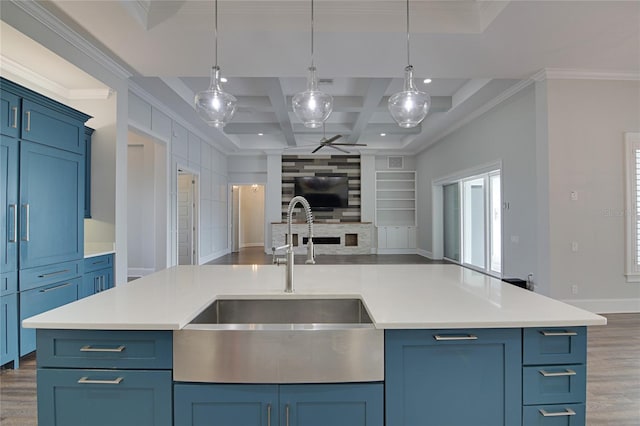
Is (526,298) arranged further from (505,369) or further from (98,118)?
(98,118)

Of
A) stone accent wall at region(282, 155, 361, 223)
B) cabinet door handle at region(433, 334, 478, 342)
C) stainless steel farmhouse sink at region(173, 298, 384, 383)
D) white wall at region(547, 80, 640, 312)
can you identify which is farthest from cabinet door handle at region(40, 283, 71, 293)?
stone accent wall at region(282, 155, 361, 223)

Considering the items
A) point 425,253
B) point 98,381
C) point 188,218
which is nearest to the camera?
point 98,381

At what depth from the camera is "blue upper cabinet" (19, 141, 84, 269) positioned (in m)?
2.66

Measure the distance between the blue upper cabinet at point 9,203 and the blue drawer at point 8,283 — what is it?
0.13 feet

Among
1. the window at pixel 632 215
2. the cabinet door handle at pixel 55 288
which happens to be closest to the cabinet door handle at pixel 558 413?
the cabinet door handle at pixel 55 288

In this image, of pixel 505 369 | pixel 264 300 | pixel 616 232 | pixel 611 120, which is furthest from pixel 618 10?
pixel 264 300

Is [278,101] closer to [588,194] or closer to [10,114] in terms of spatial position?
[10,114]

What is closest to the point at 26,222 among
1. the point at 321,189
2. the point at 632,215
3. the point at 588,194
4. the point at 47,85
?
the point at 47,85

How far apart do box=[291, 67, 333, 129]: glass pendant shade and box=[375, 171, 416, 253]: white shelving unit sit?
774 centimetres

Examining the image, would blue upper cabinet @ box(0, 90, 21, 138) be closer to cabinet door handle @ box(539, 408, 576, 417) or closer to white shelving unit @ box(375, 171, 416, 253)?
cabinet door handle @ box(539, 408, 576, 417)

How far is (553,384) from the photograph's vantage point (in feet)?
4.12

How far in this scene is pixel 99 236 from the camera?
3.73m

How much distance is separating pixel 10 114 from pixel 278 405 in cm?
302

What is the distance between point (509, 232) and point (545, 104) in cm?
189
